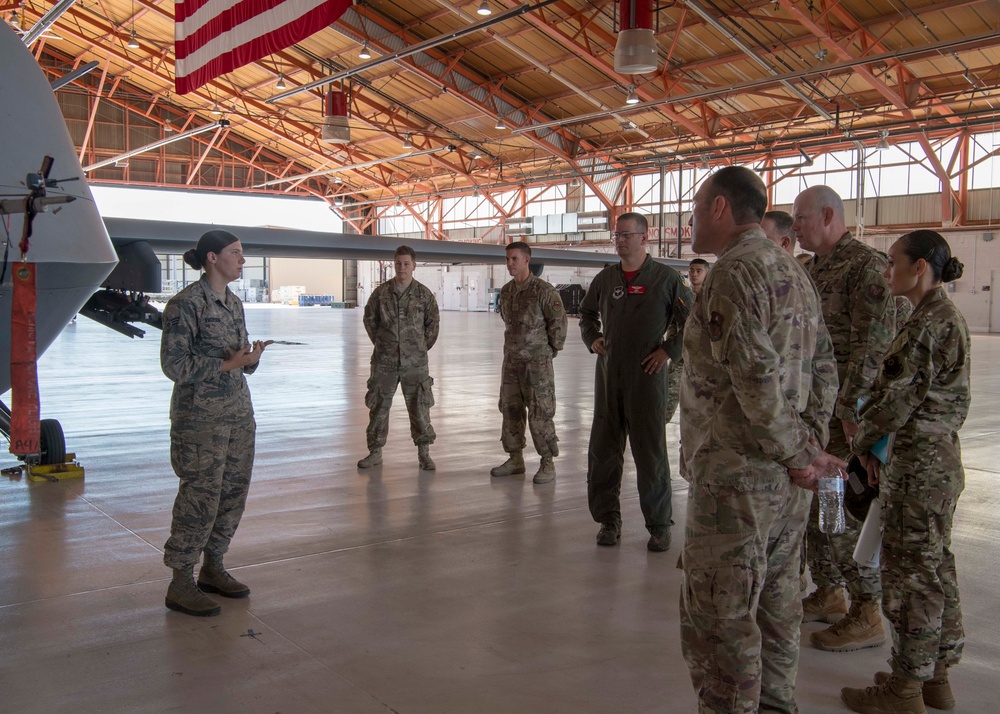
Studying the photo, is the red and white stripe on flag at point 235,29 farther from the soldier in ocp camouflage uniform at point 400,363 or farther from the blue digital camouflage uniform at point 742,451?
the blue digital camouflage uniform at point 742,451

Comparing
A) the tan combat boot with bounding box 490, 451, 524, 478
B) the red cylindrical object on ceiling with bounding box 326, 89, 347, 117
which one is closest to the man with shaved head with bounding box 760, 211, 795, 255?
the tan combat boot with bounding box 490, 451, 524, 478

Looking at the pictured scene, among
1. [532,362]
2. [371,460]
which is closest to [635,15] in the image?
[532,362]

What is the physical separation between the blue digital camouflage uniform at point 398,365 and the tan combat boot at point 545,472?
97cm

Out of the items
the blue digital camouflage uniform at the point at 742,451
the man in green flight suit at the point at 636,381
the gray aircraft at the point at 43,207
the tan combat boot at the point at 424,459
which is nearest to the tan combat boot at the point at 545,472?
the tan combat boot at the point at 424,459

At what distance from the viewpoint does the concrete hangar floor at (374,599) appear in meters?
3.00

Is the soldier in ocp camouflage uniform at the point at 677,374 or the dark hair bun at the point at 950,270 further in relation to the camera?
the soldier in ocp camouflage uniform at the point at 677,374

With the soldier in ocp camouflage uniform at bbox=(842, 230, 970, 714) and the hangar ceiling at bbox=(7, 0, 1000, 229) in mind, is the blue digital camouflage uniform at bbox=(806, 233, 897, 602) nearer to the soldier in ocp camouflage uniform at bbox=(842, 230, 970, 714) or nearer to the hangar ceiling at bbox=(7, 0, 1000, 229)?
the soldier in ocp camouflage uniform at bbox=(842, 230, 970, 714)

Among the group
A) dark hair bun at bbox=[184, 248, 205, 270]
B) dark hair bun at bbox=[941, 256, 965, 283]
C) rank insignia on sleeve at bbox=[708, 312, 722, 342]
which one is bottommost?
rank insignia on sleeve at bbox=[708, 312, 722, 342]

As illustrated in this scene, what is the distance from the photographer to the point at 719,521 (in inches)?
90.6

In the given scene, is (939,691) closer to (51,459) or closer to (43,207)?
(43,207)

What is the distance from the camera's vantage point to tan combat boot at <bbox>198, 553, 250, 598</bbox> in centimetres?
393

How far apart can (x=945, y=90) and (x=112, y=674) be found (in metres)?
24.7

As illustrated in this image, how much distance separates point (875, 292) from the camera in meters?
3.54

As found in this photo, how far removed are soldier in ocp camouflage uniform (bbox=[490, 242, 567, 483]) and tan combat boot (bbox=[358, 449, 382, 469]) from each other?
1003 millimetres
